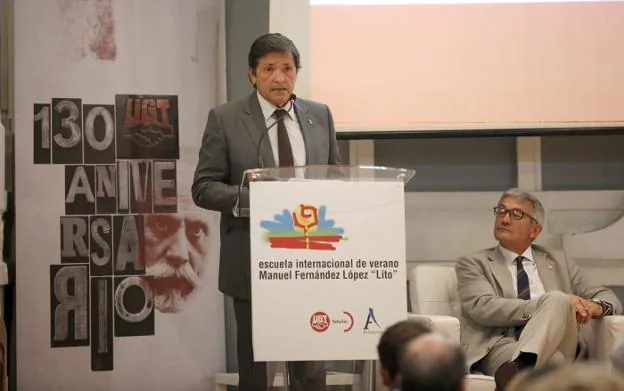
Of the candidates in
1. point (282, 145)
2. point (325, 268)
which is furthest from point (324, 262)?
point (282, 145)

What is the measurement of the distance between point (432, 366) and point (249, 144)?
1626mm

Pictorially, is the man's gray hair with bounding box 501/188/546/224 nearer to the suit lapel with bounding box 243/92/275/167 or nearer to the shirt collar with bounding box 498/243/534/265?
the shirt collar with bounding box 498/243/534/265

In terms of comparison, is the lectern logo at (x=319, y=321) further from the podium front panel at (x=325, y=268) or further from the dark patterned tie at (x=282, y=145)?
the dark patterned tie at (x=282, y=145)

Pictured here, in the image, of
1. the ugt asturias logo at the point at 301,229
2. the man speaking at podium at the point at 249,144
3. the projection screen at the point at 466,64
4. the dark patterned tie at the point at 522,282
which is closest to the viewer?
the ugt asturias logo at the point at 301,229

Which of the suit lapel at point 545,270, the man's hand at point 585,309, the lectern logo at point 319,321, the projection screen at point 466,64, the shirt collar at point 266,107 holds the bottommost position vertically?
the man's hand at point 585,309

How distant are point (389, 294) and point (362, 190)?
31 cm

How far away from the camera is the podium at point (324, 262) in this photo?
2.64m

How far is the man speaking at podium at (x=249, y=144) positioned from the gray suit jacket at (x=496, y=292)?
3.50ft

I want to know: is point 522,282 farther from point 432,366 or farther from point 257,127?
point 432,366

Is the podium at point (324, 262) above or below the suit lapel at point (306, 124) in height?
below

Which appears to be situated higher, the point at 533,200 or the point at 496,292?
the point at 533,200

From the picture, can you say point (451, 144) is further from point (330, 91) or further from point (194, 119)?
point (194, 119)

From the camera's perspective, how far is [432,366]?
5.24ft

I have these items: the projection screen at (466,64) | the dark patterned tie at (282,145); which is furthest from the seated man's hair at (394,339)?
the projection screen at (466,64)
